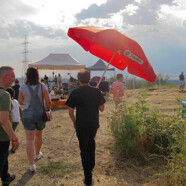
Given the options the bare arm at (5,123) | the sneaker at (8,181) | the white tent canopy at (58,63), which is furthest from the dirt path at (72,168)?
the white tent canopy at (58,63)

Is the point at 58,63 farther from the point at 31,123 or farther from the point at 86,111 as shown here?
the point at 86,111

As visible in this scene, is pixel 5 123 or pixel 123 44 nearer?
pixel 5 123

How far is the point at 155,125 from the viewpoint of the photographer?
396cm

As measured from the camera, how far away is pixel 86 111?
9.94ft

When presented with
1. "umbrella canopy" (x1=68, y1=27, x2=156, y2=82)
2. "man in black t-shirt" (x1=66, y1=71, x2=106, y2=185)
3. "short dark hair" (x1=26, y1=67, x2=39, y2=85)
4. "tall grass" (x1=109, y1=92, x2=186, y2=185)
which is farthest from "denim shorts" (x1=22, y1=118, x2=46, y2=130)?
"umbrella canopy" (x1=68, y1=27, x2=156, y2=82)

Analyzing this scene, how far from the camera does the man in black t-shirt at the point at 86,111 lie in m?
3.01

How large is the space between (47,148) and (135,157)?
78.9 inches

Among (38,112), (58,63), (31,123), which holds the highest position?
(58,63)

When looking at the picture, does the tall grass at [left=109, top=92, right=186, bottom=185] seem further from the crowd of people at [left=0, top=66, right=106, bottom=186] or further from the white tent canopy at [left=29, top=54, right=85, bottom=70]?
the white tent canopy at [left=29, top=54, right=85, bottom=70]

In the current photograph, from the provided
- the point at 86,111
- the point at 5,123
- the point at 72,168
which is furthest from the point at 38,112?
the point at 72,168

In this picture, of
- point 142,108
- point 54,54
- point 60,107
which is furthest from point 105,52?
point 54,54

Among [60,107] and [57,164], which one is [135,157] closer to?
[57,164]

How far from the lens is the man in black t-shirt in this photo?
301 centimetres

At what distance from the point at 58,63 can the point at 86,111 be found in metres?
15.2
